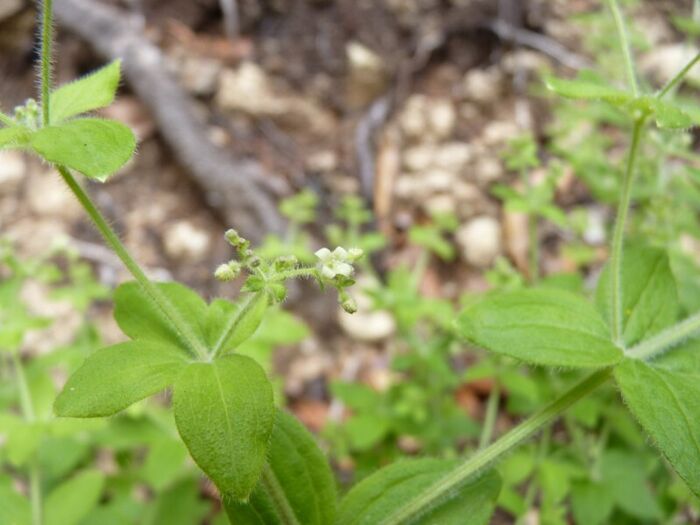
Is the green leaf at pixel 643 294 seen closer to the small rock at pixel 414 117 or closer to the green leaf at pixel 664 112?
the green leaf at pixel 664 112

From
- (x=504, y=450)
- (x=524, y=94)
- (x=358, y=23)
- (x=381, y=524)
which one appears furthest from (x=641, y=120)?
(x=358, y=23)

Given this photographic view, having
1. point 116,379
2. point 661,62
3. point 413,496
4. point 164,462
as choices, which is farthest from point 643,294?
point 661,62

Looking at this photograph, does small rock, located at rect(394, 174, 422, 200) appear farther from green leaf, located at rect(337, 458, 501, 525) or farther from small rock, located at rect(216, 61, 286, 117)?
green leaf, located at rect(337, 458, 501, 525)

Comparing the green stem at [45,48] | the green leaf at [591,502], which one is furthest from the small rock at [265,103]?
the green stem at [45,48]

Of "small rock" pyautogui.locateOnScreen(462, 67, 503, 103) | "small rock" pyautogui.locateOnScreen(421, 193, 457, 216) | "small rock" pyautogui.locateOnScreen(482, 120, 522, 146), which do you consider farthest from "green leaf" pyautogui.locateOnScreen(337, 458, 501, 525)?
"small rock" pyautogui.locateOnScreen(462, 67, 503, 103)

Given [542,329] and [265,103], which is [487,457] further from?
[265,103]

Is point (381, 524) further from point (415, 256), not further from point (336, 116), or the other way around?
point (336, 116)

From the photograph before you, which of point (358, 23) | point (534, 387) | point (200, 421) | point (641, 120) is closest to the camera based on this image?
point (200, 421)
